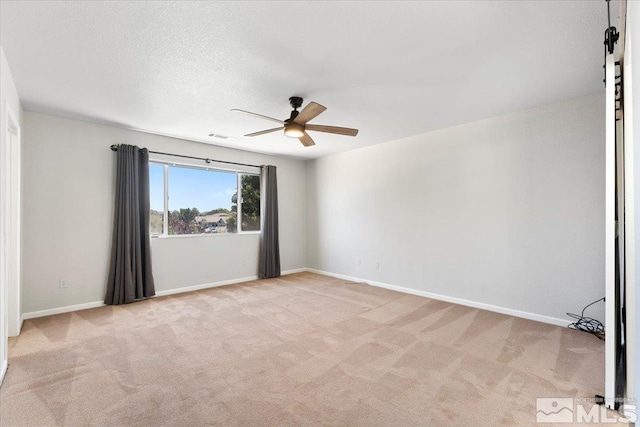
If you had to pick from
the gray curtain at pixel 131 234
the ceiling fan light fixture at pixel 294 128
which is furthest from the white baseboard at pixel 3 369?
the ceiling fan light fixture at pixel 294 128

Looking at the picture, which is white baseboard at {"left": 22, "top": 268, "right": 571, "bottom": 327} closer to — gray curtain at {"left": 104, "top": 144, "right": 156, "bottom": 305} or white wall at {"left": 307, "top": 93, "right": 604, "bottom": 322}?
white wall at {"left": 307, "top": 93, "right": 604, "bottom": 322}

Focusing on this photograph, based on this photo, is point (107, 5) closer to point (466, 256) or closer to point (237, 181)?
point (237, 181)

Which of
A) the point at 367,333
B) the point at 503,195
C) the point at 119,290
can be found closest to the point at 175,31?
the point at 367,333

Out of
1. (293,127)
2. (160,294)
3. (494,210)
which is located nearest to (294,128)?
(293,127)

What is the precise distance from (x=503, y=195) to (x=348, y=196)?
2.80 meters

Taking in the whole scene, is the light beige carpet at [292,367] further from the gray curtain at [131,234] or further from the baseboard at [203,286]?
the baseboard at [203,286]

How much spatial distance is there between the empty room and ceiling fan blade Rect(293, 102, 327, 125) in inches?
1.3

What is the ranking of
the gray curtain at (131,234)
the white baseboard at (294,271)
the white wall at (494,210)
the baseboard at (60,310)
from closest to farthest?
the white wall at (494,210) < the baseboard at (60,310) < the gray curtain at (131,234) < the white baseboard at (294,271)

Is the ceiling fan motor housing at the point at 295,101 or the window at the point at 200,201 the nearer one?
the ceiling fan motor housing at the point at 295,101

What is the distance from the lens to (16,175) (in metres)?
3.24

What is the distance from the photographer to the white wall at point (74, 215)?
3.71 meters

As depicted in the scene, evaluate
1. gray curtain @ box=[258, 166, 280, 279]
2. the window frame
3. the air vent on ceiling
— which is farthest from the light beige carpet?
the air vent on ceiling

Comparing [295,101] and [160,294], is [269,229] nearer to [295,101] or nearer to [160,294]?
[160,294]

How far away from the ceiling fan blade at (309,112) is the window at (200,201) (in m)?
3.02
